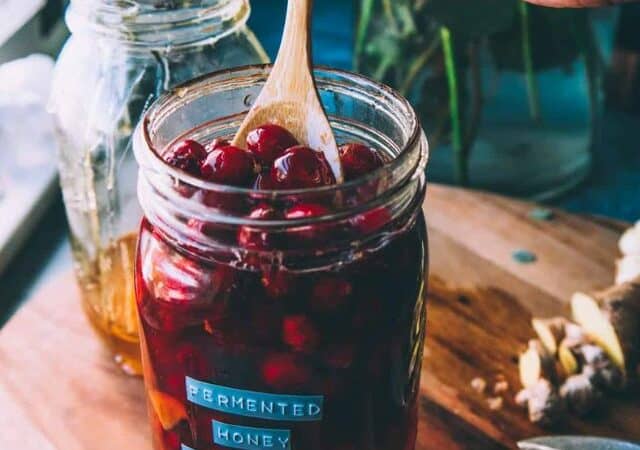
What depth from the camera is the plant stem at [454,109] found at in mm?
1020

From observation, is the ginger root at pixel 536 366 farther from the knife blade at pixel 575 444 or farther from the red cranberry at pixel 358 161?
the red cranberry at pixel 358 161

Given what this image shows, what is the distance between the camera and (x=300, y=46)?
521 millimetres

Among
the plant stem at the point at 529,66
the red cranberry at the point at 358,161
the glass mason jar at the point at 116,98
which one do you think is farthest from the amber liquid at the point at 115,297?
the plant stem at the point at 529,66

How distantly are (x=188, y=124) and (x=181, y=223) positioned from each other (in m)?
0.11

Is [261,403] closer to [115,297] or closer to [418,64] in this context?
[115,297]

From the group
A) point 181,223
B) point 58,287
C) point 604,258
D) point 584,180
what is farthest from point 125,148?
point 584,180

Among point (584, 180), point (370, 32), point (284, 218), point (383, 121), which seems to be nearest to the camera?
point (284, 218)

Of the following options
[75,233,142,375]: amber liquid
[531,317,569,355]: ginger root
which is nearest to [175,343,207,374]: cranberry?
[75,233,142,375]: amber liquid

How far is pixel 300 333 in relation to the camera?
18.3 inches

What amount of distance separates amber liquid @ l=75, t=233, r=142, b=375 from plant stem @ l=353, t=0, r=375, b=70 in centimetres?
48

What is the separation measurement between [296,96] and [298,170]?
2.8 inches

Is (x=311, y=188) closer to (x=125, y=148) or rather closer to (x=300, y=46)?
(x=300, y=46)

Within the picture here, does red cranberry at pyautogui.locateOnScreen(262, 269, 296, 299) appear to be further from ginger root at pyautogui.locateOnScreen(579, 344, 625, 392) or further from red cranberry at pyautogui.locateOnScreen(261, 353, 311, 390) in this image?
ginger root at pyautogui.locateOnScreen(579, 344, 625, 392)

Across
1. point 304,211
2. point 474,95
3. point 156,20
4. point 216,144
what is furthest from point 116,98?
point 474,95
